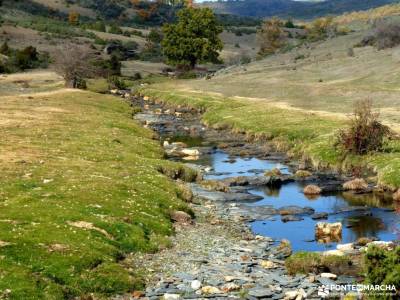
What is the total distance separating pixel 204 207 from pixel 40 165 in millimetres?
10444

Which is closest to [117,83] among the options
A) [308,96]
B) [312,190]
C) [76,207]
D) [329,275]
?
[308,96]

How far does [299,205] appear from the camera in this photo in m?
37.8

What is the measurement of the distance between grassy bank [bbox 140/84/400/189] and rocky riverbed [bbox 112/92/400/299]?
79.0 inches

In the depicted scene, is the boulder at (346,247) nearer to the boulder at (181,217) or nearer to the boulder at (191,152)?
the boulder at (181,217)

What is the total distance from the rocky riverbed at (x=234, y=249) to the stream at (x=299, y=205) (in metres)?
0.27

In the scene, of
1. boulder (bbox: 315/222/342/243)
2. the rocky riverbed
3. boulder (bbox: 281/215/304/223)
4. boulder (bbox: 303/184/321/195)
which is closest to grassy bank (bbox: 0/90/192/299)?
the rocky riverbed

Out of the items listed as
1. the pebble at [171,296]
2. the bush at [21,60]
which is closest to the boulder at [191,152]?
the pebble at [171,296]

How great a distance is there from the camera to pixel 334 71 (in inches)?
4377

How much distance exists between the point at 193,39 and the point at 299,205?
10733 cm

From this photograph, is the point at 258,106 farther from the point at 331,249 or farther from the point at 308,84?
the point at 331,249

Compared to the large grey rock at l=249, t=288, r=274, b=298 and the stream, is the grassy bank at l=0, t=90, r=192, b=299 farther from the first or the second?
the stream

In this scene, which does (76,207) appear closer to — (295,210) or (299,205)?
(295,210)

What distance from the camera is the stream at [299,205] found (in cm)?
3080

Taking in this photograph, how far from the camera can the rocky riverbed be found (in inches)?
857
